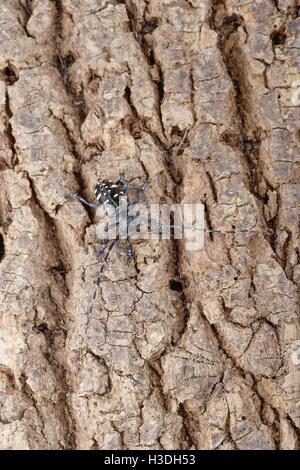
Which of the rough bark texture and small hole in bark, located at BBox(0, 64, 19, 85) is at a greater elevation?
small hole in bark, located at BBox(0, 64, 19, 85)

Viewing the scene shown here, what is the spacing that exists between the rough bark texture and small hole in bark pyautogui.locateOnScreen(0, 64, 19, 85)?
0.08 feet

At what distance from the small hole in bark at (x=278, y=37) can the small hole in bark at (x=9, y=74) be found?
2.05 meters

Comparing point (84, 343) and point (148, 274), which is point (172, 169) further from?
point (84, 343)

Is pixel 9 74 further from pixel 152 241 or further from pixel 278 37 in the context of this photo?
pixel 278 37

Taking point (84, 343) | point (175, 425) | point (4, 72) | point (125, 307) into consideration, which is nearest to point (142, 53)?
point (4, 72)

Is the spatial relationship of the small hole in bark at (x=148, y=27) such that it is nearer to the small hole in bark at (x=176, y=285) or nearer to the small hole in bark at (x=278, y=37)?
the small hole in bark at (x=278, y=37)

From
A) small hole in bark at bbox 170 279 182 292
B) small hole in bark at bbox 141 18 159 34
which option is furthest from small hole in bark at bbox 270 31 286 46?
small hole in bark at bbox 170 279 182 292

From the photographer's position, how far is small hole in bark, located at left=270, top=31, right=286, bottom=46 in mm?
3381

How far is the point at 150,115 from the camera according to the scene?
342cm

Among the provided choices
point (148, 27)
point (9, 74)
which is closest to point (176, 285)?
point (148, 27)

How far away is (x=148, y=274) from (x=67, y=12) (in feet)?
7.43

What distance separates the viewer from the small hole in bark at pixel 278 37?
133 inches

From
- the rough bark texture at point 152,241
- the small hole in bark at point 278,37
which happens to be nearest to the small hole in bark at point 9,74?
the rough bark texture at point 152,241

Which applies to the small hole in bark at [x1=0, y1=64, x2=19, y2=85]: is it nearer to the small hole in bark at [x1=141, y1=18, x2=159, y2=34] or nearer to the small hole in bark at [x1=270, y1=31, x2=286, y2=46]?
the small hole in bark at [x1=141, y1=18, x2=159, y2=34]
